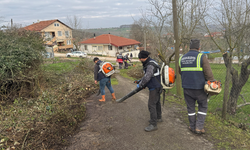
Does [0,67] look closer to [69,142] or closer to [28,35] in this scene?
[28,35]

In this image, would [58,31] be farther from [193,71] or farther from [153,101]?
[193,71]

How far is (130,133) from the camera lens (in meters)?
3.95

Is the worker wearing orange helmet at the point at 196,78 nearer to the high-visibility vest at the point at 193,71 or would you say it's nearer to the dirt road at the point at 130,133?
the high-visibility vest at the point at 193,71

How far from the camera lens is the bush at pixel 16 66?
6.07m

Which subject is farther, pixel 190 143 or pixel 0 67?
pixel 0 67

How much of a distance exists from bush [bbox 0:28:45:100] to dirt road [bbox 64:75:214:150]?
123 inches

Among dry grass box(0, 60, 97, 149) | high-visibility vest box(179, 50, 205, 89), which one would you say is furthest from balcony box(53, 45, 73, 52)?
high-visibility vest box(179, 50, 205, 89)

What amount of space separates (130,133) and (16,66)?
207 inches

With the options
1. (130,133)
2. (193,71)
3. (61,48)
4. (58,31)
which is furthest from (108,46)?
(193,71)

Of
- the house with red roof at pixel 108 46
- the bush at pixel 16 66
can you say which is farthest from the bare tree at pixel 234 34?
the house with red roof at pixel 108 46

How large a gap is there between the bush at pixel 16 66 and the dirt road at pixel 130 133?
10.2 ft

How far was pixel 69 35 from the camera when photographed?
46219mm

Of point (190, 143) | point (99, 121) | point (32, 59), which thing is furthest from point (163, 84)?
point (32, 59)

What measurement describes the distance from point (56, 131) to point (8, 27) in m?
7.21
